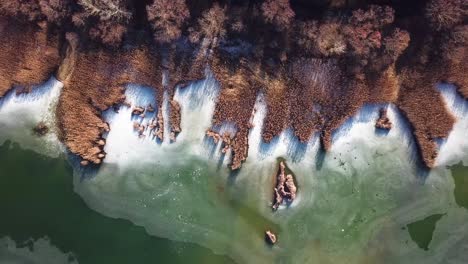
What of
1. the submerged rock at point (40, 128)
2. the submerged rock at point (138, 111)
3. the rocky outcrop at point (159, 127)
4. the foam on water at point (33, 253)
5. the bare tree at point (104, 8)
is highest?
the bare tree at point (104, 8)

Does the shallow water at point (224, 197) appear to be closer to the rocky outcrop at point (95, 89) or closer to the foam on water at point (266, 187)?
the foam on water at point (266, 187)

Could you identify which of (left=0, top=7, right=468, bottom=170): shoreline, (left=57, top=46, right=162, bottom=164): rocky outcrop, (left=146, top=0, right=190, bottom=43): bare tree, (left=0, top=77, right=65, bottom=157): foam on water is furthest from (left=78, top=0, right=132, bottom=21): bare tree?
(left=0, top=77, right=65, bottom=157): foam on water

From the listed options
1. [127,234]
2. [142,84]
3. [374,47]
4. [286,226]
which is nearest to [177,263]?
[127,234]

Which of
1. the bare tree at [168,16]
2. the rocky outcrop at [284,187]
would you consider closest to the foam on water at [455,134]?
the rocky outcrop at [284,187]

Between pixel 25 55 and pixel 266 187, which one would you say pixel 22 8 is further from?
pixel 266 187

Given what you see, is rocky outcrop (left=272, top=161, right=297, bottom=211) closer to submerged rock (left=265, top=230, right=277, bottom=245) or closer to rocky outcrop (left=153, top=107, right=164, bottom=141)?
submerged rock (left=265, top=230, right=277, bottom=245)
